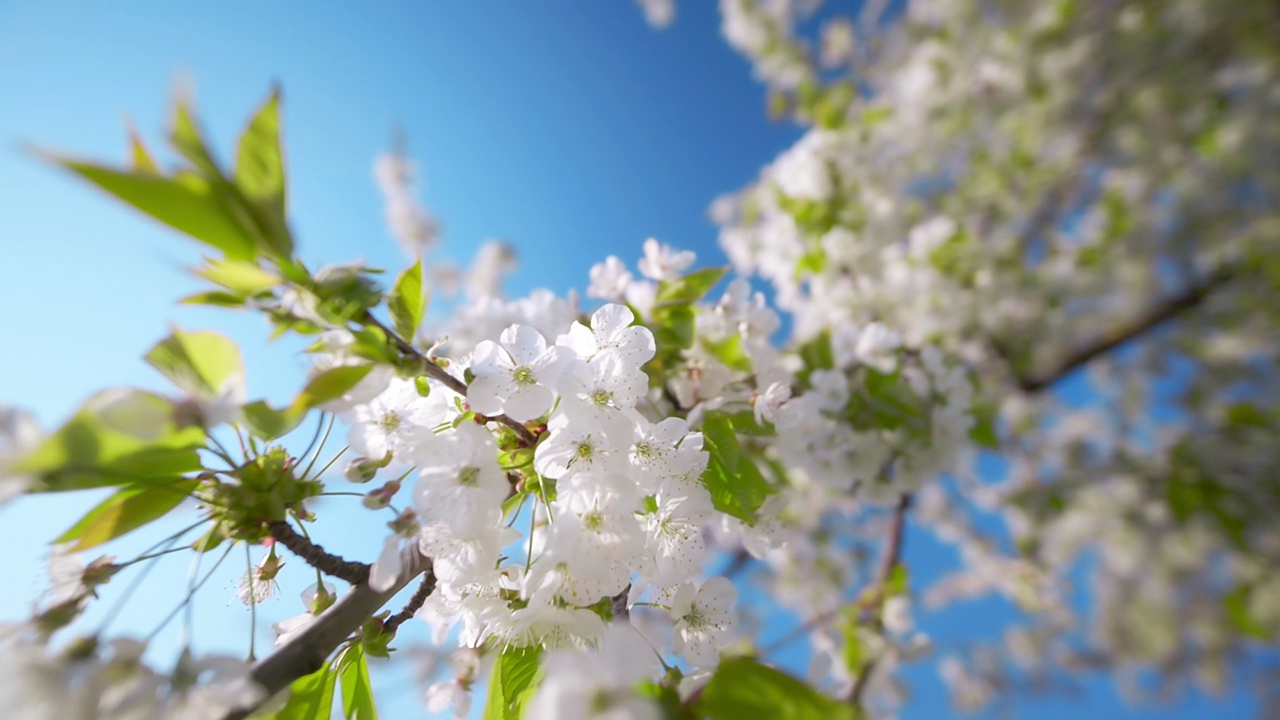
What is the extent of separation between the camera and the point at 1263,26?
11.3 feet

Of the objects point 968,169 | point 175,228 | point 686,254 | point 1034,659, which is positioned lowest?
point 1034,659

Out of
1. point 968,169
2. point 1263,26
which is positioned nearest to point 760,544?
point 968,169

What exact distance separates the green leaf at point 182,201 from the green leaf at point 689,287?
685 millimetres

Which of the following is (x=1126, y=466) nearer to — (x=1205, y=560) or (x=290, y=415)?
(x=1205, y=560)

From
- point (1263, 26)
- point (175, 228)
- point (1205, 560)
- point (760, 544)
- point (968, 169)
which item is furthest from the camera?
point (1205, 560)

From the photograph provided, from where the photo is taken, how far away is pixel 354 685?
2.28ft

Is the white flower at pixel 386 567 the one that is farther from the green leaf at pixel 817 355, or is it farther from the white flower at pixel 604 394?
the green leaf at pixel 817 355

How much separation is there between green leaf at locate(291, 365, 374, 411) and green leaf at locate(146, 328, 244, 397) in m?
0.10

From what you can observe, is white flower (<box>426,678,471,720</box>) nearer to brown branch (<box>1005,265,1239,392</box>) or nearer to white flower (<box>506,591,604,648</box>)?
white flower (<box>506,591,604,648</box>)

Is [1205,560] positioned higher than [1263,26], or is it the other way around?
[1263,26]

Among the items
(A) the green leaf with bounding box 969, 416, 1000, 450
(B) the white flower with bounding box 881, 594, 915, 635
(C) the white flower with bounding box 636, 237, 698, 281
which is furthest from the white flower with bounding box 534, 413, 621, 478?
(B) the white flower with bounding box 881, 594, 915, 635

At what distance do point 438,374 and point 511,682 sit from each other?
1.27ft

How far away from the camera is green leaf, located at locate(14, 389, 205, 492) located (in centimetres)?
45

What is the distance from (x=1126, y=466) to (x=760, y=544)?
3057 mm
